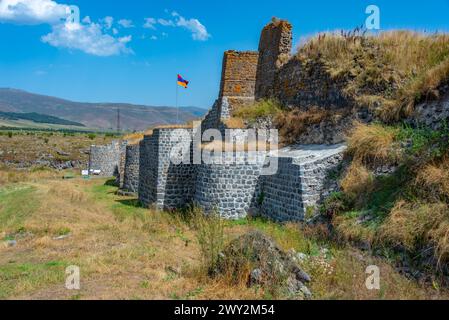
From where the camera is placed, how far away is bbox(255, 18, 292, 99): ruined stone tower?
16.7 metres

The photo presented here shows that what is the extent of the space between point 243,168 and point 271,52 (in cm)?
650

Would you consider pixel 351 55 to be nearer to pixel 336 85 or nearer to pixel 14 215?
pixel 336 85

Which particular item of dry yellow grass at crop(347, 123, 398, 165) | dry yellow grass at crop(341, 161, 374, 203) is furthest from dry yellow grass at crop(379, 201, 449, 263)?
dry yellow grass at crop(347, 123, 398, 165)

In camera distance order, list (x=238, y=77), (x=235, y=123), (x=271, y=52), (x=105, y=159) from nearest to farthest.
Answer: (x=235, y=123) → (x=271, y=52) → (x=238, y=77) → (x=105, y=159)

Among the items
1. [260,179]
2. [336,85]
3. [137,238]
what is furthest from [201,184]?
[336,85]

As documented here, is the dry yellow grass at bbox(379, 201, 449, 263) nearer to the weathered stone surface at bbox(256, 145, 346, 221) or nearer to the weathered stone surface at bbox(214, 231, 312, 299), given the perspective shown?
the weathered stone surface at bbox(214, 231, 312, 299)

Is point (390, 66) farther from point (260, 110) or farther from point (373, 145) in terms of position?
point (260, 110)

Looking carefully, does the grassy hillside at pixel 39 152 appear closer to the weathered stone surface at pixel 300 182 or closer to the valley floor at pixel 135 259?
the valley floor at pixel 135 259

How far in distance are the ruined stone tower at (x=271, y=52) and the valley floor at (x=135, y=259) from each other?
6.78 m

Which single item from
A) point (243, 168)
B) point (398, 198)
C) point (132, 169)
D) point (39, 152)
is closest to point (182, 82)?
point (132, 169)

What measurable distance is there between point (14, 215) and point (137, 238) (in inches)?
252

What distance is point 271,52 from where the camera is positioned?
17.4 metres

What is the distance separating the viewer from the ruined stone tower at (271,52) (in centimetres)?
1673

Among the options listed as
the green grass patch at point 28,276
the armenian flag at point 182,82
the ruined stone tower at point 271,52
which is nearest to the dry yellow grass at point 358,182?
the green grass patch at point 28,276
